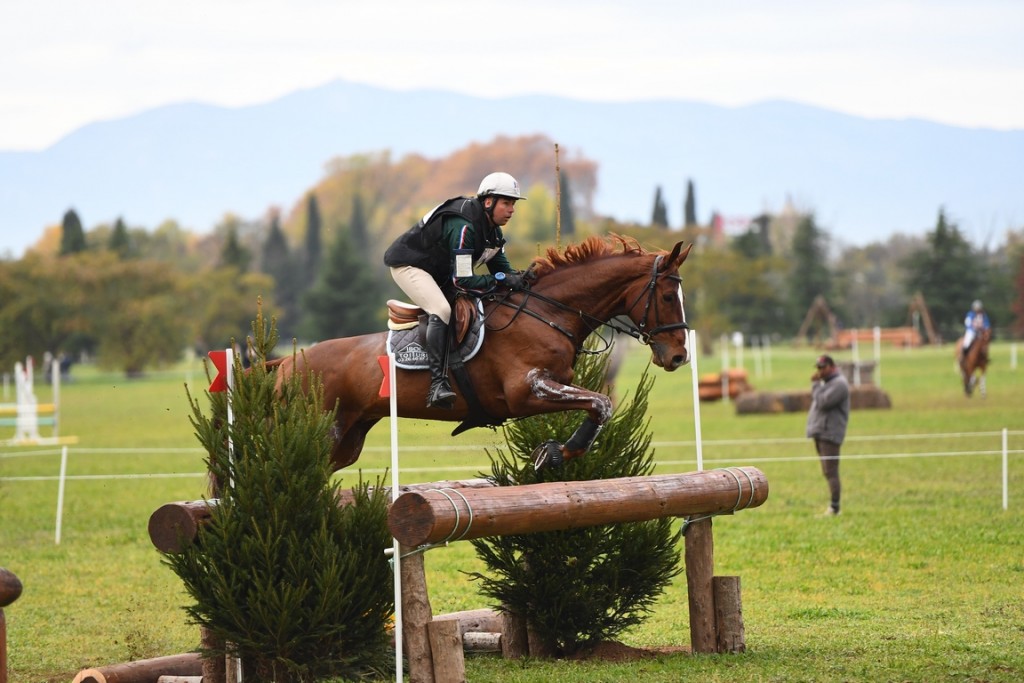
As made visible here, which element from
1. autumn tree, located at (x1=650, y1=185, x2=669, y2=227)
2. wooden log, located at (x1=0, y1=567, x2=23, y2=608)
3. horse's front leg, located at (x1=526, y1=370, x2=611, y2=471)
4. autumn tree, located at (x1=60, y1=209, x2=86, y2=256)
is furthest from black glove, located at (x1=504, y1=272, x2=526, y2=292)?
autumn tree, located at (x1=60, y1=209, x2=86, y2=256)

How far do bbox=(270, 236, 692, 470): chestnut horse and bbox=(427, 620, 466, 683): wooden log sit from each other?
165 centimetres

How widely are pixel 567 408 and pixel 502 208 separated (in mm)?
1292

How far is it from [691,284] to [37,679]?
59222mm

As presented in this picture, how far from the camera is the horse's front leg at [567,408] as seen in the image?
24.4ft

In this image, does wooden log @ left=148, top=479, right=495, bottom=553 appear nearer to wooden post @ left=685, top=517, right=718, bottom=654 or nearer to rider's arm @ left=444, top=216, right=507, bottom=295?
rider's arm @ left=444, top=216, right=507, bottom=295

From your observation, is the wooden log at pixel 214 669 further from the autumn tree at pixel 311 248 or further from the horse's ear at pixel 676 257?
the autumn tree at pixel 311 248

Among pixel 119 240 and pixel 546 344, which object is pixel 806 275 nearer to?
pixel 119 240

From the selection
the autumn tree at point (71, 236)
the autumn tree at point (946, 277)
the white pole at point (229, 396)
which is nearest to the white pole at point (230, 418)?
the white pole at point (229, 396)

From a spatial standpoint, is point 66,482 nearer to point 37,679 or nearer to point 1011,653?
point 37,679

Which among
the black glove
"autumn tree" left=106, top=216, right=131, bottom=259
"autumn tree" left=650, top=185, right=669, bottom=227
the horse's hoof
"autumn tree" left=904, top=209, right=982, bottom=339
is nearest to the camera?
the horse's hoof

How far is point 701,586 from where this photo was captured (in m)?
7.66

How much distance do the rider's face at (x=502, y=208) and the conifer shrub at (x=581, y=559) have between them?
131 cm

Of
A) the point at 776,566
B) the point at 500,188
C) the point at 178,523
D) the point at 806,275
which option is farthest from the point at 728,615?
the point at 806,275

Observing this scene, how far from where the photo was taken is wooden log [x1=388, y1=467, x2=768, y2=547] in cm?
605
